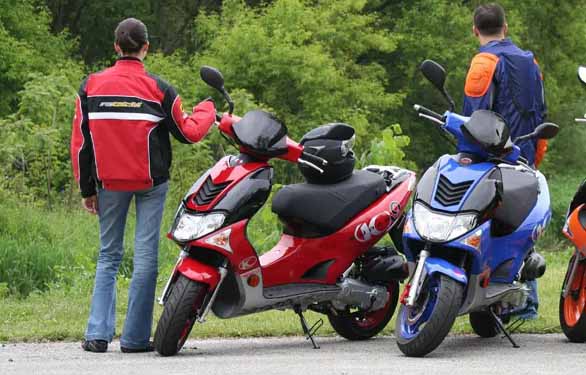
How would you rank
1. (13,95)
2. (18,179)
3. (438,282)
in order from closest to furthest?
(438,282)
(18,179)
(13,95)

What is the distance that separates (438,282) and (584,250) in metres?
1.23

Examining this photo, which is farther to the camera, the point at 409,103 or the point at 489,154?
the point at 409,103

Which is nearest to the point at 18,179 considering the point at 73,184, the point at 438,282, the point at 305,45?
the point at 73,184

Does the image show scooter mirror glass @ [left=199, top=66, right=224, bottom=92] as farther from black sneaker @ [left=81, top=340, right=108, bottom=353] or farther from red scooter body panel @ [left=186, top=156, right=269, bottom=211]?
black sneaker @ [left=81, top=340, right=108, bottom=353]

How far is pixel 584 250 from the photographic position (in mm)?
7953

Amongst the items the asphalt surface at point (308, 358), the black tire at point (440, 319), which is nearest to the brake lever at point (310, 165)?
the asphalt surface at point (308, 358)

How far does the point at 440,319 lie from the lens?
6.98m

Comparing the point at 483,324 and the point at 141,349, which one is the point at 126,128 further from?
the point at 483,324

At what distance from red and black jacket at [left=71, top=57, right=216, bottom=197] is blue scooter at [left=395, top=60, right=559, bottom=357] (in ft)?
4.45

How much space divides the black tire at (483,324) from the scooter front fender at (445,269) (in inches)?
38.5

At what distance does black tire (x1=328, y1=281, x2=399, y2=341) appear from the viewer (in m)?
8.21

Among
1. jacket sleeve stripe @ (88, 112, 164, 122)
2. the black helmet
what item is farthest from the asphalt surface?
jacket sleeve stripe @ (88, 112, 164, 122)

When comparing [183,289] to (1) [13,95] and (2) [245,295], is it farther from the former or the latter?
(1) [13,95]

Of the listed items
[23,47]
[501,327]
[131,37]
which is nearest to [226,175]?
[131,37]
